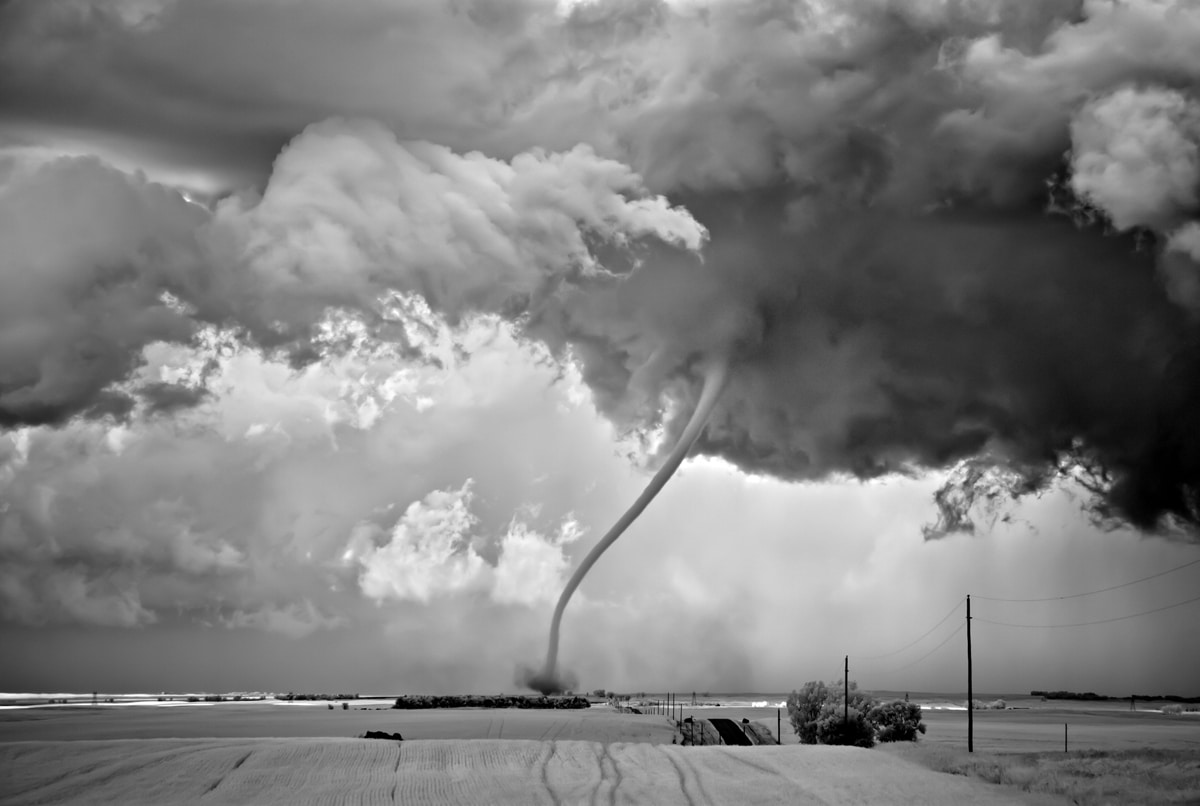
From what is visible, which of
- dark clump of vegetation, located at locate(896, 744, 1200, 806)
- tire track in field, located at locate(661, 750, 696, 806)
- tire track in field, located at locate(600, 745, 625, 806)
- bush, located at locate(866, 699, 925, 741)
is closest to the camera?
tire track in field, located at locate(600, 745, 625, 806)

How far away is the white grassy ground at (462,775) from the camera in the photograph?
55969 mm

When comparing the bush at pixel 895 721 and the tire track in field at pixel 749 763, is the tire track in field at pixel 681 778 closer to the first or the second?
the tire track in field at pixel 749 763

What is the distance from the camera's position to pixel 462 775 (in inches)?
2472

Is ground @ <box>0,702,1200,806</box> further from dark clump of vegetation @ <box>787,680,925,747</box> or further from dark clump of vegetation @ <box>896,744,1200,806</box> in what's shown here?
dark clump of vegetation @ <box>787,680,925,747</box>

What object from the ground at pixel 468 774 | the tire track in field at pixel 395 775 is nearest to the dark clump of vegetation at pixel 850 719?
the ground at pixel 468 774

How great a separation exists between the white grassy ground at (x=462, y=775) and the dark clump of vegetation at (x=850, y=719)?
27062 millimetres

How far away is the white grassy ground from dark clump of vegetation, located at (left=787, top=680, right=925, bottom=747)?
27.1 m

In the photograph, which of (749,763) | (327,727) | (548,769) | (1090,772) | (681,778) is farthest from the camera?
(327,727)

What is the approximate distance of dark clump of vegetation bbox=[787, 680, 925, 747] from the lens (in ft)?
342

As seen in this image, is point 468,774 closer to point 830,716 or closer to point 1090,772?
point 1090,772

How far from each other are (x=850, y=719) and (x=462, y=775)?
181 ft

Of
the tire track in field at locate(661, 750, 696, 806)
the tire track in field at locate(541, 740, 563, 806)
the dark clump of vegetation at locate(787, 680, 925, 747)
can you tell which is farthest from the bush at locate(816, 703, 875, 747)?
the tire track in field at locate(541, 740, 563, 806)

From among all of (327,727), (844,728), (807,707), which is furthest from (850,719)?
(327,727)

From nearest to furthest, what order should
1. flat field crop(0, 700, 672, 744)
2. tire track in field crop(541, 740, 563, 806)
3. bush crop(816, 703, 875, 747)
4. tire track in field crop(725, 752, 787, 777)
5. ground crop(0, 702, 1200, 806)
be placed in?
tire track in field crop(541, 740, 563, 806), ground crop(0, 702, 1200, 806), tire track in field crop(725, 752, 787, 777), bush crop(816, 703, 875, 747), flat field crop(0, 700, 672, 744)
